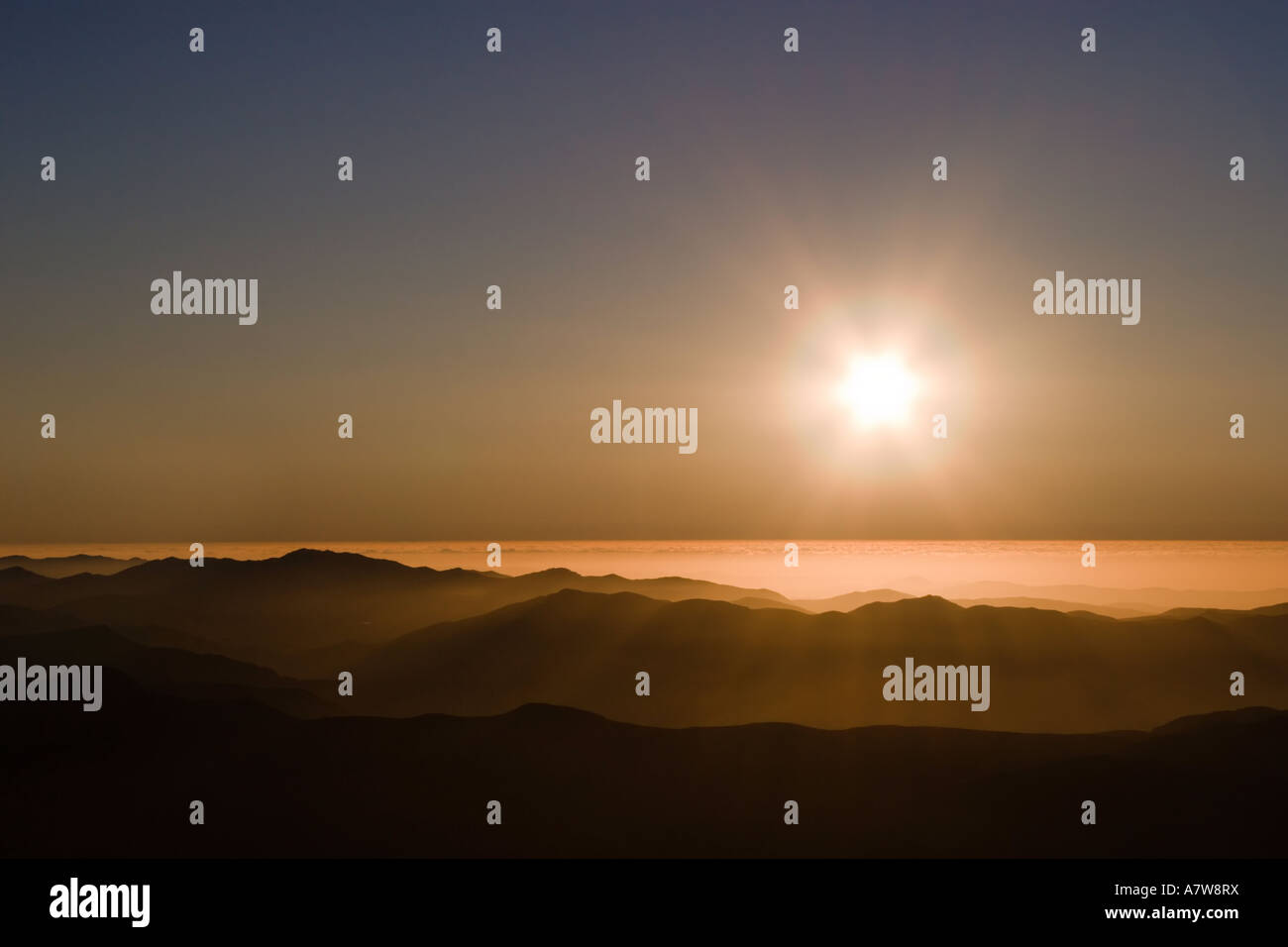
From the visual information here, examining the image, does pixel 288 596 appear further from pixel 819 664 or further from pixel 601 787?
pixel 819 664

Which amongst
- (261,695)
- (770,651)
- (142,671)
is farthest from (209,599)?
(770,651)

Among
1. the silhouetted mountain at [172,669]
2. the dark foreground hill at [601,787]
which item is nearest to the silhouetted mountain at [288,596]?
the silhouetted mountain at [172,669]

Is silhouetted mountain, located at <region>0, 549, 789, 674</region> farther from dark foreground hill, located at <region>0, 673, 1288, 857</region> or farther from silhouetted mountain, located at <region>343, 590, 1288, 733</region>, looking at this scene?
dark foreground hill, located at <region>0, 673, 1288, 857</region>

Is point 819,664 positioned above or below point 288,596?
below

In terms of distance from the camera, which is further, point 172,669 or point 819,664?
point 819,664

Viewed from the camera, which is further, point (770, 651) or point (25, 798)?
point (770, 651)

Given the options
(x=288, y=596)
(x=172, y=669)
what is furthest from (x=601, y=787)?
(x=288, y=596)

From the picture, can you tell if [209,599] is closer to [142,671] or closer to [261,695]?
[142,671]

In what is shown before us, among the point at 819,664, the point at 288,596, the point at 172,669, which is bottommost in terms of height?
the point at 819,664
